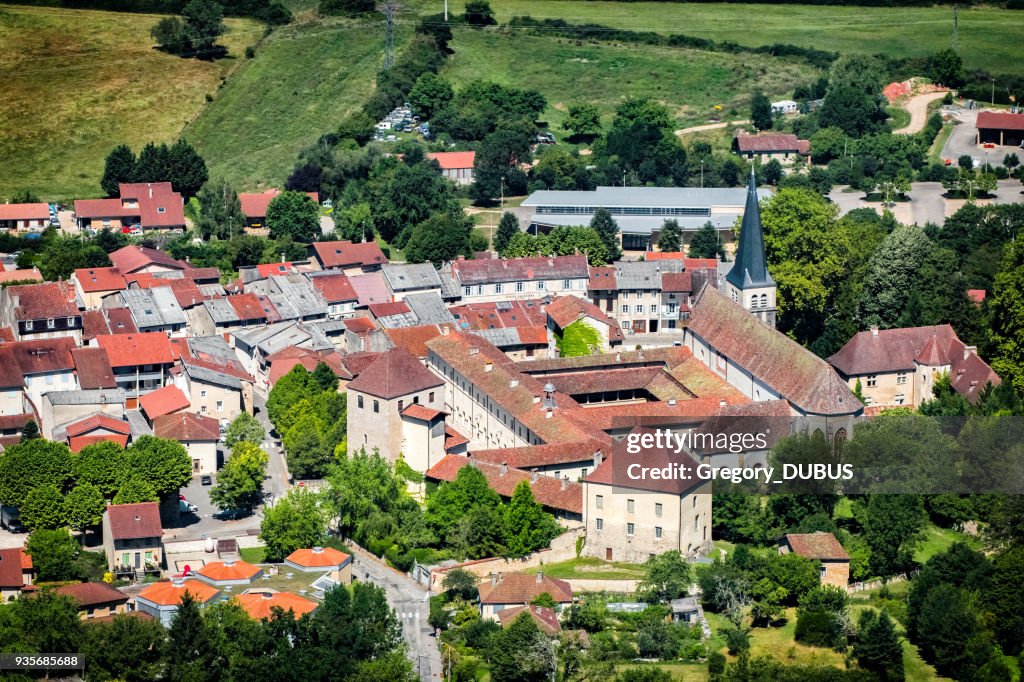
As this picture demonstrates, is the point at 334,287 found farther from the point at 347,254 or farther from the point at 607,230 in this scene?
the point at 607,230

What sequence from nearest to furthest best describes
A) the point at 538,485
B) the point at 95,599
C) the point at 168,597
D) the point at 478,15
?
the point at 168,597, the point at 95,599, the point at 538,485, the point at 478,15

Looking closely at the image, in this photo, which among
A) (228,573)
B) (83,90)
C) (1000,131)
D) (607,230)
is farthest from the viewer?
(83,90)

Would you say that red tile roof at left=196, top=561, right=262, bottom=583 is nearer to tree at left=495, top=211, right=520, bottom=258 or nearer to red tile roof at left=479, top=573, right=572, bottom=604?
red tile roof at left=479, top=573, right=572, bottom=604

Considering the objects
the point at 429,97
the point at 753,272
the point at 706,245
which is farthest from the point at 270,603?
the point at 429,97

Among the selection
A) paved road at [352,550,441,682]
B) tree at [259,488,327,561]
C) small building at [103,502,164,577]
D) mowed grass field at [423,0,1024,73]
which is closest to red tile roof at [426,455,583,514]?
Result: paved road at [352,550,441,682]

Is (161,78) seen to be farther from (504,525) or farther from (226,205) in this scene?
(504,525)

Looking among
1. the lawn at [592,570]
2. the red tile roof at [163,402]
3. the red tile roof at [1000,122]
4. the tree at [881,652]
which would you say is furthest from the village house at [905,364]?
the red tile roof at [1000,122]

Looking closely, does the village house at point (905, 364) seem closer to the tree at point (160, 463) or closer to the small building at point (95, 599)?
the tree at point (160, 463)
